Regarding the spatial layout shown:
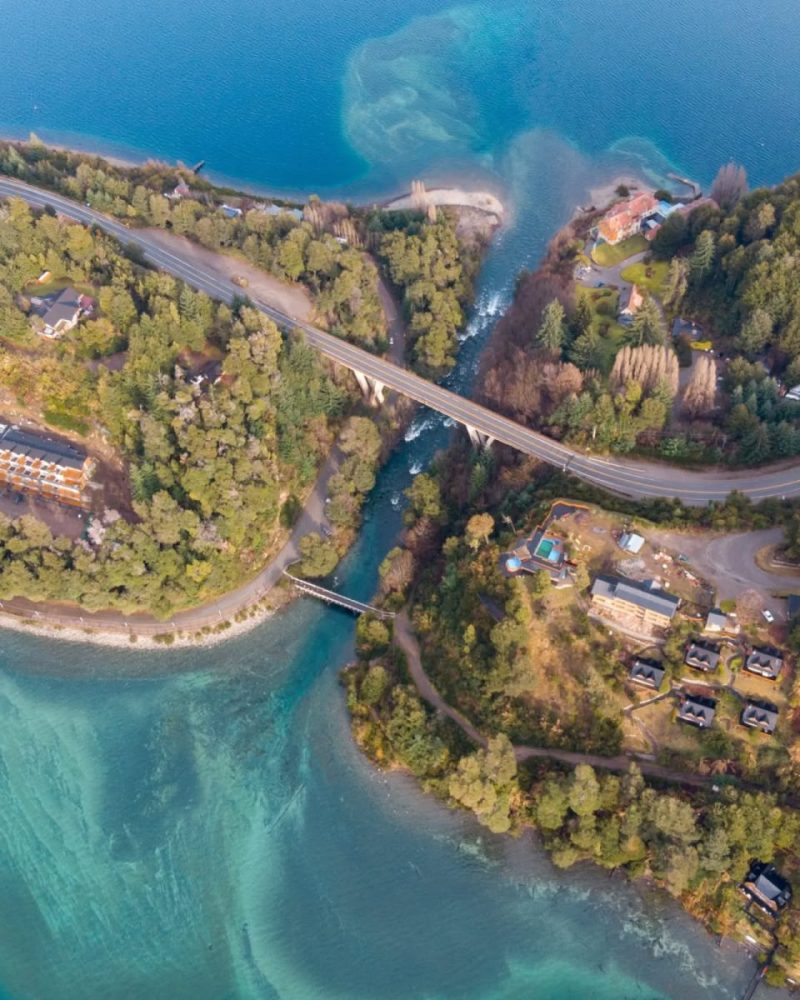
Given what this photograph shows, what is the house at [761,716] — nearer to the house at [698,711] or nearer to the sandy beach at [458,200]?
the house at [698,711]

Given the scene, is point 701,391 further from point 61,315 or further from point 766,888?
point 61,315

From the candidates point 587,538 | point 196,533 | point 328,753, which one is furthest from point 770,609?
point 196,533

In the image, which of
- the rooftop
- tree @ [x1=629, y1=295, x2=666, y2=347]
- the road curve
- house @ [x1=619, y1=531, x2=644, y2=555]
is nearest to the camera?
the rooftop

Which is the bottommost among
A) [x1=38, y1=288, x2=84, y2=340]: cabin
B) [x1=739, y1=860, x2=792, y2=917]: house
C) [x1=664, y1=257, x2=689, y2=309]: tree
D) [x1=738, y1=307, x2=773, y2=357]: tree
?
[x1=739, y1=860, x2=792, y2=917]: house

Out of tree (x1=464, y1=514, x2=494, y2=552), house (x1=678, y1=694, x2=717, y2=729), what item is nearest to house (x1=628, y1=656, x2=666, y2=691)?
house (x1=678, y1=694, x2=717, y2=729)

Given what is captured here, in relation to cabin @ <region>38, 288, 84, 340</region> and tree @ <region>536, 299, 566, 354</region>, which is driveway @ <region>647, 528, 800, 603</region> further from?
cabin @ <region>38, 288, 84, 340</region>

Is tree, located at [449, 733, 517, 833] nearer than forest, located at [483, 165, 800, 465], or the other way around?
tree, located at [449, 733, 517, 833]

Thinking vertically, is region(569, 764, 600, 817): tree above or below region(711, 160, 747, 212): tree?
below
